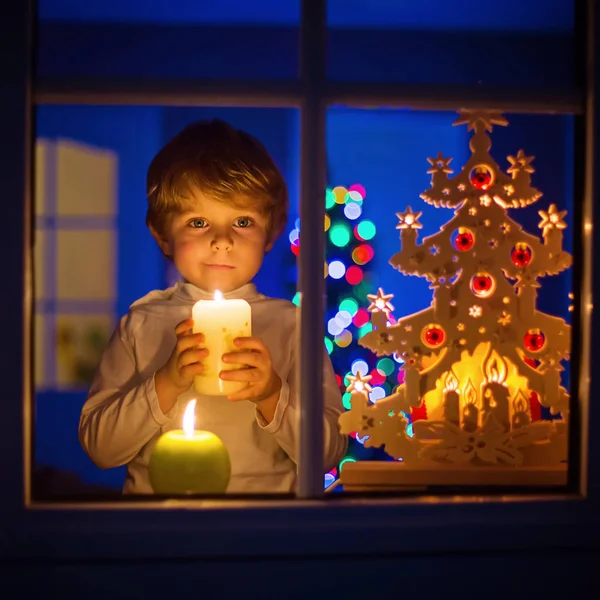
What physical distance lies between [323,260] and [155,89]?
1.56ft

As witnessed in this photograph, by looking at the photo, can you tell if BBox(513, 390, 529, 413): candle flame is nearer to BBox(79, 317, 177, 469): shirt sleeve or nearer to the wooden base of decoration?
the wooden base of decoration

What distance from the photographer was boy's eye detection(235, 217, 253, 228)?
1887mm

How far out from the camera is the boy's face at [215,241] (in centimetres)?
186

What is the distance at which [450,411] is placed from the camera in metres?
1.56

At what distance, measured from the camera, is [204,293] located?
1.93 metres

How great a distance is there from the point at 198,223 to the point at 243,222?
0.12 m

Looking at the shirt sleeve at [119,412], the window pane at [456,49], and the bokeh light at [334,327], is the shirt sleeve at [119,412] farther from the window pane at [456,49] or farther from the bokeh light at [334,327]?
the bokeh light at [334,327]

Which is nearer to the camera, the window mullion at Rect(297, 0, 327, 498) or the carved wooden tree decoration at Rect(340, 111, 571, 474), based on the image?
the window mullion at Rect(297, 0, 327, 498)

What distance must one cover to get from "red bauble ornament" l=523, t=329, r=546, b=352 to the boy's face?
0.74 meters

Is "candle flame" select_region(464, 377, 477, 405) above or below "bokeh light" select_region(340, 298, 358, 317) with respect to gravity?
below

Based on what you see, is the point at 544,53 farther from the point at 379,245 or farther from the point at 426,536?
the point at 426,536

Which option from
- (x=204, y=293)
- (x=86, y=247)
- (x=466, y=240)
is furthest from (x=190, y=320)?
(x=86, y=247)

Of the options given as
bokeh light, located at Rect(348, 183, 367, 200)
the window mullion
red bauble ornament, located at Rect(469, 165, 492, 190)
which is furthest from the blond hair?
bokeh light, located at Rect(348, 183, 367, 200)

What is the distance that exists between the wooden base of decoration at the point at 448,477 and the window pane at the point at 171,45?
145 centimetres
